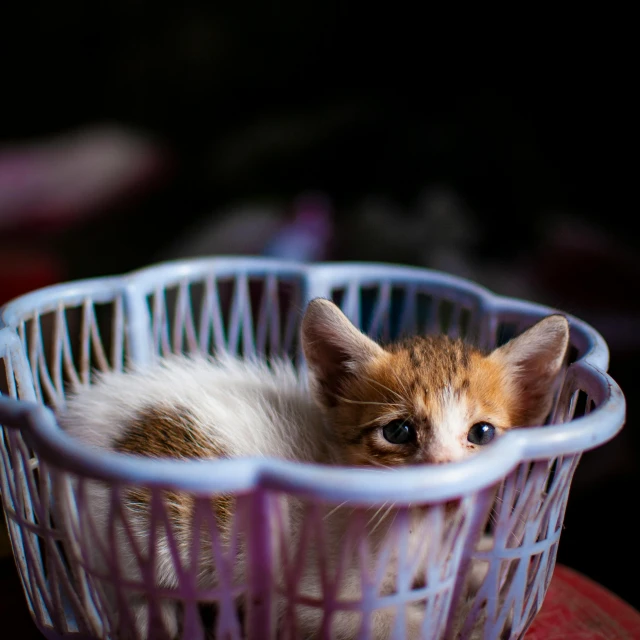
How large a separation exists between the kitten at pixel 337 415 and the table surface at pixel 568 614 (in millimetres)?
188

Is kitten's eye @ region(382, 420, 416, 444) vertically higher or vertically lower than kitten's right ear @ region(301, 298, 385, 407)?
lower

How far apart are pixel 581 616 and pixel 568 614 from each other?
0.6 inches

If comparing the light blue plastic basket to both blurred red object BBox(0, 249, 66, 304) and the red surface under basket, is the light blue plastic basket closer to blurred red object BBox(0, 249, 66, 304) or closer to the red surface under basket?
the red surface under basket

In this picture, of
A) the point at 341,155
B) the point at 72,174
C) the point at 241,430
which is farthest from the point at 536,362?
the point at 72,174

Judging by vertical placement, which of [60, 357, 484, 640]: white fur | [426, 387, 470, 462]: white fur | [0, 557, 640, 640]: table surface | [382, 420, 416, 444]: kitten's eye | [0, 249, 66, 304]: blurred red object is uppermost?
Result: [426, 387, 470, 462]: white fur

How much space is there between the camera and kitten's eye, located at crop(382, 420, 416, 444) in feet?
2.58

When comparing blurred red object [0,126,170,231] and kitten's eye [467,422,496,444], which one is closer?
kitten's eye [467,422,496,444]

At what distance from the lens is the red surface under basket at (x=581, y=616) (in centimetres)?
86

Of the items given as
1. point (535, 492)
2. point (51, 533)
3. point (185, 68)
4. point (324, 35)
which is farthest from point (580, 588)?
point (185, 68)

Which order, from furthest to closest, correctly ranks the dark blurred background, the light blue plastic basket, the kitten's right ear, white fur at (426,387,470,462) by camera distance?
the dark blurred background, the kitten's right ear, white fur at (426,387,470,462), the light blue plastic basket

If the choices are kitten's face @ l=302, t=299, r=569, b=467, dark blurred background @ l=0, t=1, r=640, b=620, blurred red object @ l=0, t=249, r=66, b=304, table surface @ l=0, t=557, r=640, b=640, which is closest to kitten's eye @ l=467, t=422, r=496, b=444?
kitten's face @ l=302, t=299, r=569, b=467

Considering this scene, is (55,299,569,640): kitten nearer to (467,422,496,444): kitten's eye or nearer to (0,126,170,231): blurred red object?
(467,422,496,444): kitten's eye

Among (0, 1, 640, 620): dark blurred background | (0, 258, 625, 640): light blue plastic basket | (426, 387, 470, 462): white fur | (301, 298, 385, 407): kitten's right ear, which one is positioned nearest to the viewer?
(0, 258, 625, 640): light blue plastic basket

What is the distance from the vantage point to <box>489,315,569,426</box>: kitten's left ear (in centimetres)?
82
